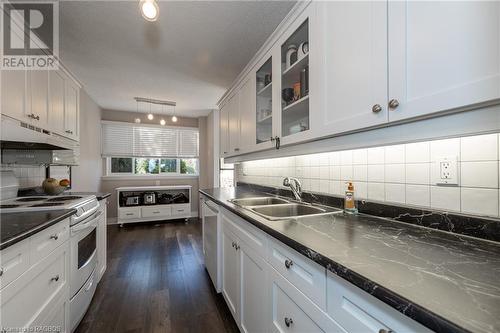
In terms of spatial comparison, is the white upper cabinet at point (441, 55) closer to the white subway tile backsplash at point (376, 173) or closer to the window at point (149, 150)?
the white subway tile backsplash at point (376, 173)

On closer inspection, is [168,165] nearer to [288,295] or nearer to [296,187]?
[296,187]

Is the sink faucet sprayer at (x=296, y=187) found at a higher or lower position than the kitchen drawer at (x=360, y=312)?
higher

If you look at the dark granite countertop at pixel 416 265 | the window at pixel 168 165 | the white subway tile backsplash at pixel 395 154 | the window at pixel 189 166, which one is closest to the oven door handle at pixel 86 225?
the dark granite countertop at pixel 416 265

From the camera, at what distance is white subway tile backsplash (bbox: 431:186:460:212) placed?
0.87 metres

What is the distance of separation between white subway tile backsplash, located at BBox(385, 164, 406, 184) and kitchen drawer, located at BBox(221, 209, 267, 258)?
73cm

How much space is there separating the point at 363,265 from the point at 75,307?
1.97 metres

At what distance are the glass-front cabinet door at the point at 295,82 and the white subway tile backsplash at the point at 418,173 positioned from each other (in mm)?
563

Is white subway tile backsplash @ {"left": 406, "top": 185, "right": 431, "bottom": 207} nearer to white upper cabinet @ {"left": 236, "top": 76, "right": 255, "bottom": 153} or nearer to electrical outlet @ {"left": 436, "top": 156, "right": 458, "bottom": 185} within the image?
electrical outlet @ {"left": 436, "top": 156, "right": 458, "bottom": 185}

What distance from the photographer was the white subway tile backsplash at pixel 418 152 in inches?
37.8

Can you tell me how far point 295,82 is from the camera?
1565 millimetres

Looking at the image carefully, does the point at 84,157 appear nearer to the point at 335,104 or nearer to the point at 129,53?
the point at 129,53

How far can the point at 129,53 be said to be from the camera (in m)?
2.23

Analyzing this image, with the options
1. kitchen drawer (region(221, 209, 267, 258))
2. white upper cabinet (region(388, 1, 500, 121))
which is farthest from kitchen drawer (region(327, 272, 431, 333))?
white upper cabinet (region(388, 1, 500, 121))

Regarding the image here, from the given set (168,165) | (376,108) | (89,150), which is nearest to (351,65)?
(376,108)
